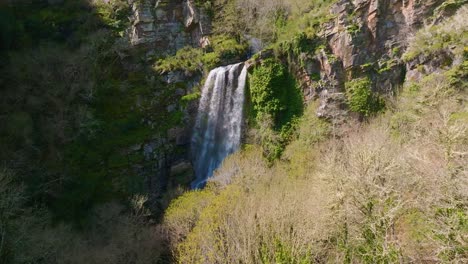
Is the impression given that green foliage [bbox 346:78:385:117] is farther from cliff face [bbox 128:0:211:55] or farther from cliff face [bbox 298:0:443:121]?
cliff face [bbox 128:0:211:55]

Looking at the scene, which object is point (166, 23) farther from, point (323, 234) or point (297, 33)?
point (323, 234)

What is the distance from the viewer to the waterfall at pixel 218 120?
2595cm

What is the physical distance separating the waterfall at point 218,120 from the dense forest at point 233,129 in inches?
6.5

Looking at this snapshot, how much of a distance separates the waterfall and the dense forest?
0.54 feet

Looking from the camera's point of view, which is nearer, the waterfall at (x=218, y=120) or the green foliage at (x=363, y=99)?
the green foliage at (x=363, y=99)

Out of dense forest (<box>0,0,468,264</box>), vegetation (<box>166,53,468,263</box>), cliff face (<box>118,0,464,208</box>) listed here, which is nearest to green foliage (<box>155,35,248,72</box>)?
dense forest (<box>0,0,468,264</box>)

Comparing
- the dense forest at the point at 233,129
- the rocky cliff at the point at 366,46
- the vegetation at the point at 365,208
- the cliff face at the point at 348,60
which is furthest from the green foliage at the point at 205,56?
the vegetation at the point at 365,208

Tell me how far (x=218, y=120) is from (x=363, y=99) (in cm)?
1140

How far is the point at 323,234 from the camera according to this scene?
14.5 metres

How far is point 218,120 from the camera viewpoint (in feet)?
87.9

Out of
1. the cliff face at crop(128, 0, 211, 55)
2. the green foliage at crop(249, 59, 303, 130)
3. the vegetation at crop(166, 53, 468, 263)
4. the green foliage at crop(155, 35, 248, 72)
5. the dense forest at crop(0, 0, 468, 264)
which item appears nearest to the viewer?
the vegetation at crop(166, 53, 468, 263)

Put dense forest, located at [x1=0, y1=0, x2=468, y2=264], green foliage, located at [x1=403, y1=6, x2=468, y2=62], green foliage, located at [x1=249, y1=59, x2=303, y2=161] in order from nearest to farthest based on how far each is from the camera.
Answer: dense forest, located at [x1=0, y1=0, x2=468, y2=264]
green foliage, located at [x1=403, y1=6, x2=468, y2=62]
green foliage, located at [x1=249, y1=59, x2=303, y2=161]

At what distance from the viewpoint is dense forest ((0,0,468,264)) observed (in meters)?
14.0

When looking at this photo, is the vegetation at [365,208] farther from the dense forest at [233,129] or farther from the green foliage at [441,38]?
the green foliage at [441,38]
